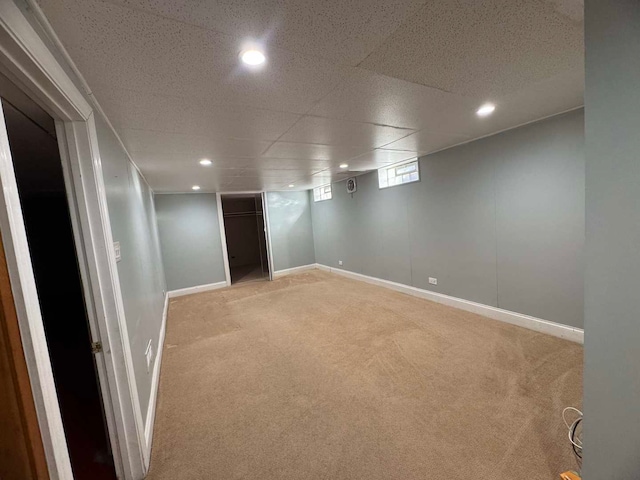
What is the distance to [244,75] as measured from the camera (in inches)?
55.1

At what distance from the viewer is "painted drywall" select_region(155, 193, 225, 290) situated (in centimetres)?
548

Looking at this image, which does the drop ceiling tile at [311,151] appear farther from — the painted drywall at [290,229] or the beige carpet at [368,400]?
the painted drywall at [290,229]

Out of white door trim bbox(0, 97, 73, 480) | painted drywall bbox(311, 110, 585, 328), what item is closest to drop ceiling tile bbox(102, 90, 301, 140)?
white door trim bbox(0, 97, 73, 480)

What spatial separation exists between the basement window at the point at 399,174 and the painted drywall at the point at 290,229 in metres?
2.86

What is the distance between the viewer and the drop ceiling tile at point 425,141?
287 cm

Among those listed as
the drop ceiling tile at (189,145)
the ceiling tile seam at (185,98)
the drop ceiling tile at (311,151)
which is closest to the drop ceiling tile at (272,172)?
the drop ceiling tile at (311,151)

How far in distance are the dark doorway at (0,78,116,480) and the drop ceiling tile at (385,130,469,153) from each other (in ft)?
9.98

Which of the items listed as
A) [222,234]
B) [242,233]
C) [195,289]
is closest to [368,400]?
[195,289]

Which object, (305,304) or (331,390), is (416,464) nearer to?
(331,390)

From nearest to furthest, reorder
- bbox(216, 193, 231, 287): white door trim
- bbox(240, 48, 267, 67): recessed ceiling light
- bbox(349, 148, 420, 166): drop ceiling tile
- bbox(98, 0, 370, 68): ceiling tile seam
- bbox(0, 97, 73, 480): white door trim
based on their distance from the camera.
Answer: bbox(0, 97, 73, 480): white door trim < bbox(98, 0, 370, 68): ceiling tile seam < bbox(240, 48, 267, 67): recessed ceiling light < bbox(349, 148, 420, 166): drop ceiling tile < bbox(216, 193, 231, 287): white door trim

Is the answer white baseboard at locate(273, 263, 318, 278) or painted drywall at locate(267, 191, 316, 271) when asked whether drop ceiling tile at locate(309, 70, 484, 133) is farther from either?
white baseboard at locate(273, 263, 318, 278)

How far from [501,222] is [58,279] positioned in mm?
6426

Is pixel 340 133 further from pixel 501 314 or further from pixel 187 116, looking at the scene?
pixel 501 314

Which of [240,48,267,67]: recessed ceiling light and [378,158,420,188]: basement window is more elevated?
[240,48,267,67]: recessed ceiling light
